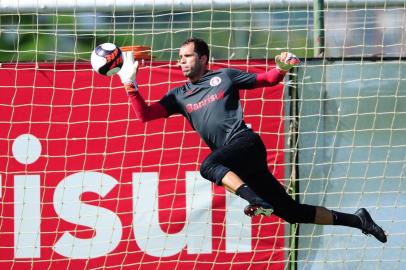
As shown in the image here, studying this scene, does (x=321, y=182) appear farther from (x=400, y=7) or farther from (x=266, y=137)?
(x=400, y=7)

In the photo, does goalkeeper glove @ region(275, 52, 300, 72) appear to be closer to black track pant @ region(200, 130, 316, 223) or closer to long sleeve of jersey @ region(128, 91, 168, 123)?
black track pant @ region(200, 130, 316, 223)

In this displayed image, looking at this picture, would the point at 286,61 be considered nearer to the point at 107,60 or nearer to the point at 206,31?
the point at 107,60

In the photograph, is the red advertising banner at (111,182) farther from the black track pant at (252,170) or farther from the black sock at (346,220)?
the black track pant at (252,170)

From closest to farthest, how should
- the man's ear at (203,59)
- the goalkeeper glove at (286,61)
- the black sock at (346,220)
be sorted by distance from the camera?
the goalkeeper glove at (286,61) < the man's ear at (203,59) < the black sock at (346,220)

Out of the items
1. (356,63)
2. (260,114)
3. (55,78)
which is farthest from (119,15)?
(356,63)

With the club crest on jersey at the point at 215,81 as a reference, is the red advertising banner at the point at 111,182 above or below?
below

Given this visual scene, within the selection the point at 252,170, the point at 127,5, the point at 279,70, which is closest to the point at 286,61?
the point at 279,70

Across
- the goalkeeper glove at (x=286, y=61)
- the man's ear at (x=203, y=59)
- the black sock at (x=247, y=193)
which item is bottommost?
the black sock at (x=247, y=193)

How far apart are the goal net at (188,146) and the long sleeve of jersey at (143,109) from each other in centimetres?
139

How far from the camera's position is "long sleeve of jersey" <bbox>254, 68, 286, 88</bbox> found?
7.80 meters

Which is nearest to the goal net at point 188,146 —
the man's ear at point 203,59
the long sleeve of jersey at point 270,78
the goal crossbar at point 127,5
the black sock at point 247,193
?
the goal crossbar at point 127,5

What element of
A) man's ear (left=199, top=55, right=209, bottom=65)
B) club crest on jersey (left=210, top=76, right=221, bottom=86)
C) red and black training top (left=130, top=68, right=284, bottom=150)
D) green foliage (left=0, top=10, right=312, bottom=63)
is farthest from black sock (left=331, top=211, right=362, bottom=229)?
green foliage (left=0, top=10, right=312, bottom=63)

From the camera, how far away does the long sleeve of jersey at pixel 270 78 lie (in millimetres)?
7797

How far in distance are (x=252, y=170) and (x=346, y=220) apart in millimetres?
983
